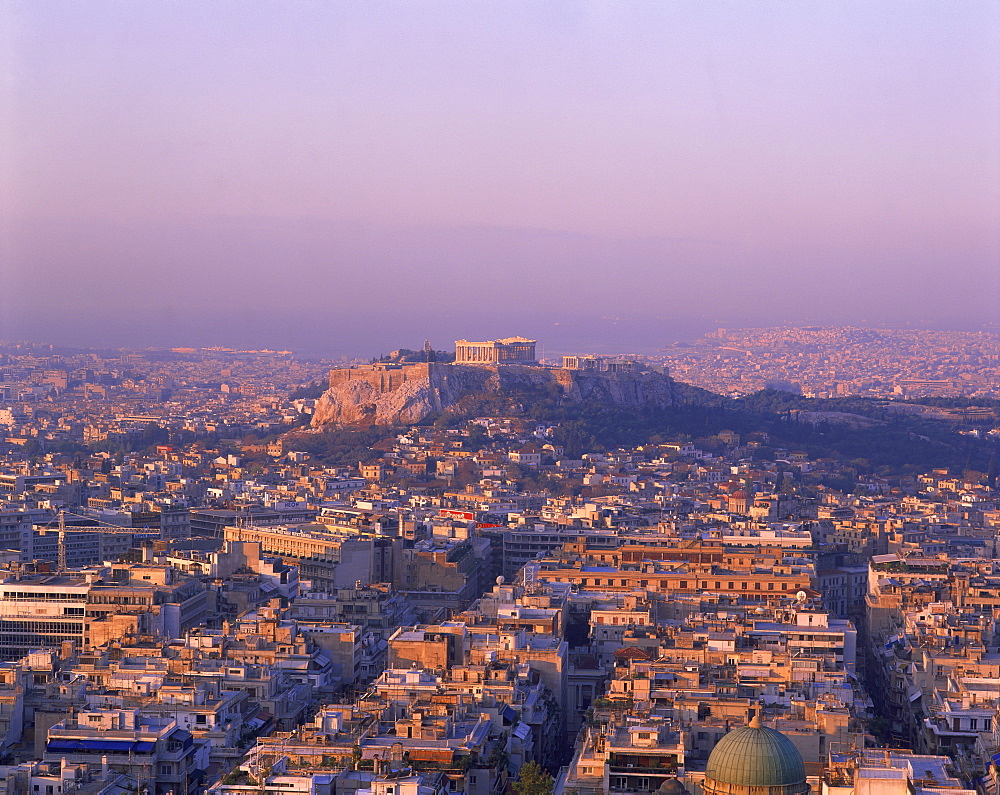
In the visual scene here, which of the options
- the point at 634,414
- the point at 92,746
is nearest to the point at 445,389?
the point at 634,414

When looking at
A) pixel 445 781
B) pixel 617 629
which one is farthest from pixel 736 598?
pixel 445 781

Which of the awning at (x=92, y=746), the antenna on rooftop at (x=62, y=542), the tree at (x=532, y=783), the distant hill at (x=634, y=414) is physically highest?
the distant hill at (x=634, y=414)

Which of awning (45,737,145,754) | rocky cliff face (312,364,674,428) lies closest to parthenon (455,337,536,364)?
rocky cliff face (312,364,674,428)

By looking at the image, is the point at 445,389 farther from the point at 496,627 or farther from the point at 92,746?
the point at 92,746

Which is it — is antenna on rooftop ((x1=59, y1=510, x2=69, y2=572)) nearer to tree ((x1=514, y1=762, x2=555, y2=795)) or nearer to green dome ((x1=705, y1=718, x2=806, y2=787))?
tree ((x1=514, y1=762, x2=555, y2=795))

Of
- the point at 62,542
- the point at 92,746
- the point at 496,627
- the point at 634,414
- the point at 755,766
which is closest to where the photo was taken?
the point at 755,766

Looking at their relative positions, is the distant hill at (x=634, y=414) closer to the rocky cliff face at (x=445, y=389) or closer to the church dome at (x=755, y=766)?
the rocky cliff face at (x=445, y=389)

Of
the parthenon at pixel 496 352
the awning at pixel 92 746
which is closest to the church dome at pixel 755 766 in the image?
the awning at pixel 92 746
